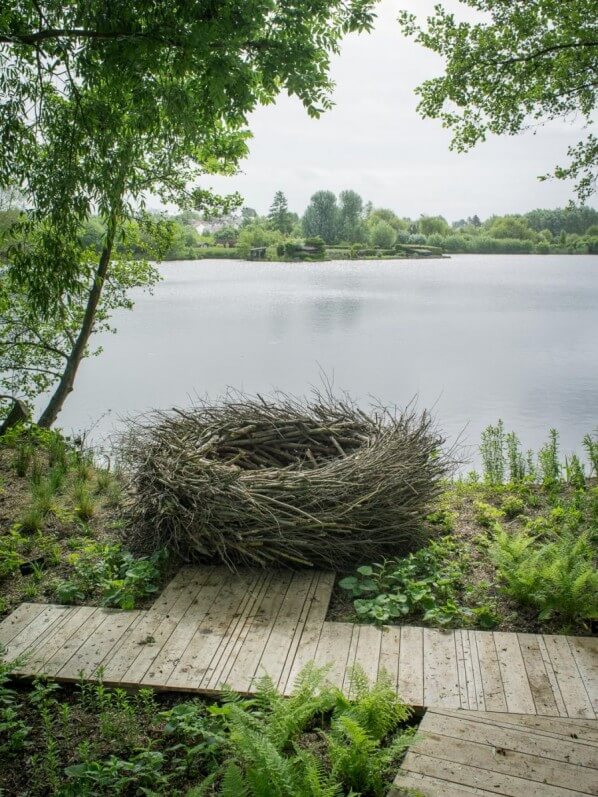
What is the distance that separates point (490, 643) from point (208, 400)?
2950 mm

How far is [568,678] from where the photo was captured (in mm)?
2850

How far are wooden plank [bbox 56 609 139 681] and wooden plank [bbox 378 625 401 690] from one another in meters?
1.28

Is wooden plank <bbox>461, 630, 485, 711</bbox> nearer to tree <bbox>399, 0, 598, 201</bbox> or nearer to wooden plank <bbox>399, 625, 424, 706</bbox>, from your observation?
wooden plank <bbox>399, 625, 424, 706</bbox>

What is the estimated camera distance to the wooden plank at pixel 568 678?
265cm

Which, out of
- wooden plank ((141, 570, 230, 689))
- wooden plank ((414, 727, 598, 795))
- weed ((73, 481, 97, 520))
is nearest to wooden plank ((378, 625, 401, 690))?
wooden plank ((414, 727, 598, 795))

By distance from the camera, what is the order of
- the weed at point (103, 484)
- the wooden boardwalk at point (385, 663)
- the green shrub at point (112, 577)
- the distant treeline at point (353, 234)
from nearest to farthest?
the wooden boardwalk at point (385, 663)
the green shrub at point (112, 577)
the weed at point (103, 484)
the distant treeline at point (353, 234)

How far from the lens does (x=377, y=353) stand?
7461 millimetres

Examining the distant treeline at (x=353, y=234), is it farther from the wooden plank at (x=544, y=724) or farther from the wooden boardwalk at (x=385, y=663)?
the wooden plank at (x=544, y=724)

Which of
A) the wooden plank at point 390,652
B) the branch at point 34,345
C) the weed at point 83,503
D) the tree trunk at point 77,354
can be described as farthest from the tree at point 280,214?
the wooden plank at point 390,652

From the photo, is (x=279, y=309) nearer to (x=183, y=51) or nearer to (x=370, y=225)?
(x=370, y=225)

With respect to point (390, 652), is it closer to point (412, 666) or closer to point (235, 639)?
point (412, 666)

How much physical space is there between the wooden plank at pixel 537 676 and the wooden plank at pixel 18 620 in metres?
2.45

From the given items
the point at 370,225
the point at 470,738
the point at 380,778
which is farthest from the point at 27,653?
the point at 370,225

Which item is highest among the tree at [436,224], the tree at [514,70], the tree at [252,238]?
the tree at [514,70]
